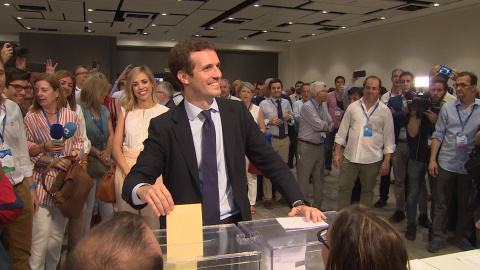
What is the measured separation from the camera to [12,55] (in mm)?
3566

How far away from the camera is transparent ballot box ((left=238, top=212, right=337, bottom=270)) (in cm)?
109

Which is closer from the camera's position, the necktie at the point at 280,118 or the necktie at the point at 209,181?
the necktie at the point at 209,181

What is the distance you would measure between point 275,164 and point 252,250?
63cm

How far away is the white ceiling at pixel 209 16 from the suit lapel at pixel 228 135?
7.33 metres

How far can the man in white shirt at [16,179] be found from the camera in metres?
2.16

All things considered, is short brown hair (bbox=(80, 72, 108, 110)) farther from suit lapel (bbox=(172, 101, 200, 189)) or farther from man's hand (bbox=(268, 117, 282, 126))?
man's hand (bbox=(268, 117, 282, 126))

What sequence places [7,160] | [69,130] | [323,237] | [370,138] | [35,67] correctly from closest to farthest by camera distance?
1. [323,237]
2. [7,160]
3. [69,130]
4. [370,138]
5. [35,67]

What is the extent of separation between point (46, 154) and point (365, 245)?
2.50 m

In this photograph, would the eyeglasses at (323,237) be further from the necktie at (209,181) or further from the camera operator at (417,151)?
the camera operator at (417,151)

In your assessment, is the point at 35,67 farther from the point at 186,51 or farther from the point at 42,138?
the point at 186,51

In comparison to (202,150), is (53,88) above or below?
above

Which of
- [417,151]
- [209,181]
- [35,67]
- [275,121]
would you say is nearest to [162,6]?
[35,67]

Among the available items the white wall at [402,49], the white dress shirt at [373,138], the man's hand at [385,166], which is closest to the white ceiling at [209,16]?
the white wall at [402,49]

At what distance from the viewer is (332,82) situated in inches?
551
